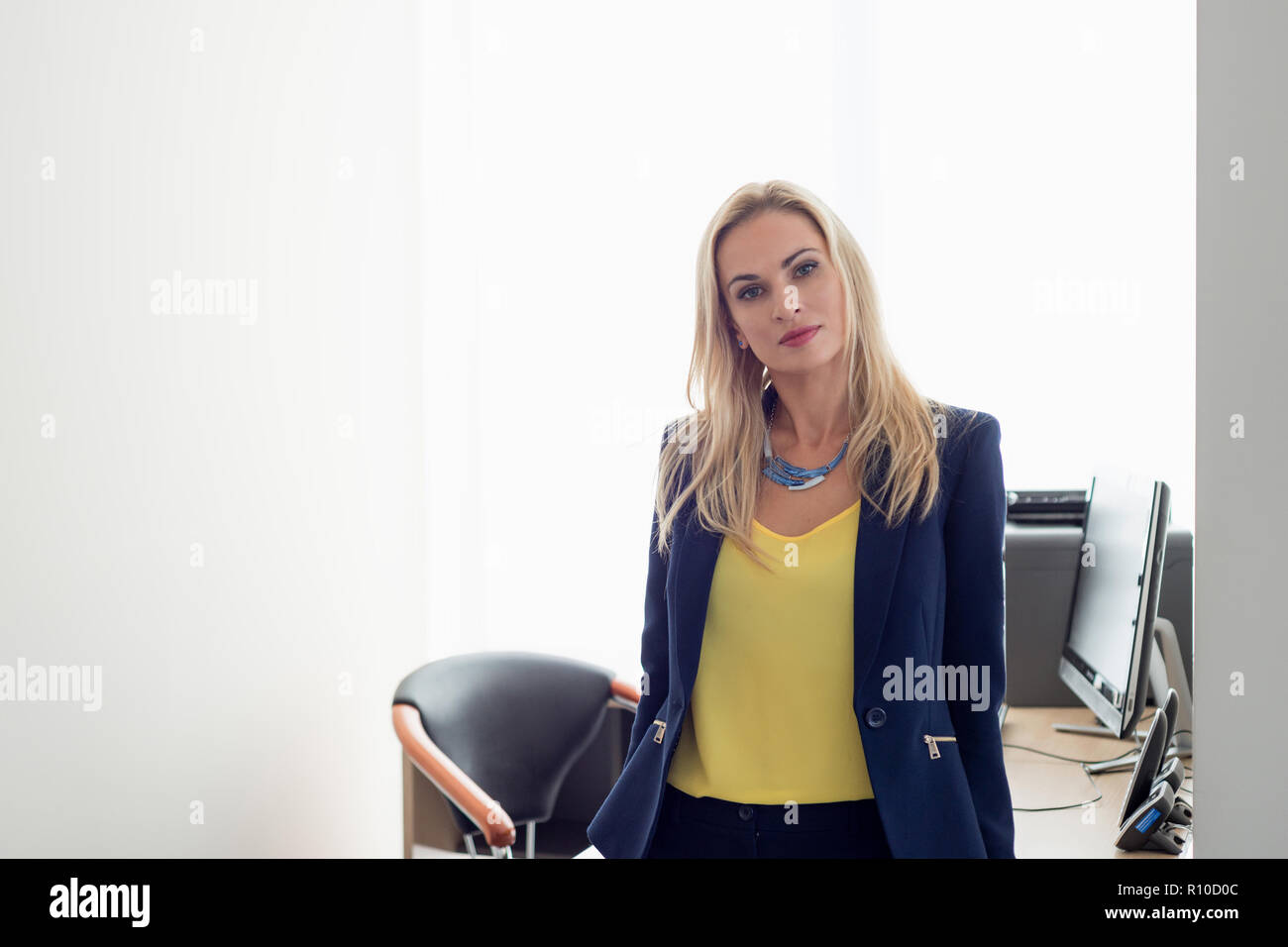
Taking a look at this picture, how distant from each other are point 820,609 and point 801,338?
1.31 feet

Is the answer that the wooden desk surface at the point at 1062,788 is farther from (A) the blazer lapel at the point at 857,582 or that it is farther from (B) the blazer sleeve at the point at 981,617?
(A) the blazer lapel at the point at 857,582

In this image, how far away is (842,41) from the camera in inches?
115

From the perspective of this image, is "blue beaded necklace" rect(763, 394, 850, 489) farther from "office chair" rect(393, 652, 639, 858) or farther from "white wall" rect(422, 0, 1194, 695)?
"white wall" rect(422, 0, 1194, 695)

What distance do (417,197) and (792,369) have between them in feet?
5.48

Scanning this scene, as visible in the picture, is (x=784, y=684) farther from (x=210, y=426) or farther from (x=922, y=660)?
(x=210, y=426)

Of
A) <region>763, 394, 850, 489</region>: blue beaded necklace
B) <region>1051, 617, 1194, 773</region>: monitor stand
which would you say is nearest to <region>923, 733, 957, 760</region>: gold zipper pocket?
<region>763, 394, 850, 489</region>: blue beaded necklace

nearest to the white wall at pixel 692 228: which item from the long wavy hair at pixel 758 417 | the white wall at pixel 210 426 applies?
the white wall at pixel 210 426

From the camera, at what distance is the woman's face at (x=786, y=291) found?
137cm

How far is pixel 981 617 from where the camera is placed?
1223 mm

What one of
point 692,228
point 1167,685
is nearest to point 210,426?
point 692,228

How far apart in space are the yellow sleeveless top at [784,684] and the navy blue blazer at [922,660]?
0.03 metres
